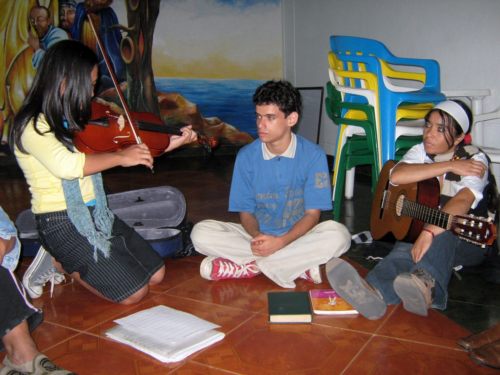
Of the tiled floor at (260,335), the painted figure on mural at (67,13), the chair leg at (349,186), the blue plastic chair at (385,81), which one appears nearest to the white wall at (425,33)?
the blue plastic chair at (385,81)

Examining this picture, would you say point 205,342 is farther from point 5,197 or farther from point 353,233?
point 5,197

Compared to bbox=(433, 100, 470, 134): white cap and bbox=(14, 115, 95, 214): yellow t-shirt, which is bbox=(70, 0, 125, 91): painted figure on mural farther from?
bbox=(433, 100, 470, 134): white cap

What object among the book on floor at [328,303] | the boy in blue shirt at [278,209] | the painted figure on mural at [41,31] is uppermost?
the painted figure on mural at [41,31]

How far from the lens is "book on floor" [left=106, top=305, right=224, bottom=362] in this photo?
140 centimetres

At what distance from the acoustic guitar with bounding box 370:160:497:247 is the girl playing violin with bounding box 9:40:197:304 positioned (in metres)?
0.89

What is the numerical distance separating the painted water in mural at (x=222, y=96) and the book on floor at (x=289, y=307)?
14.4 ft

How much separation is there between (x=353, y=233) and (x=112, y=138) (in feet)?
4.66

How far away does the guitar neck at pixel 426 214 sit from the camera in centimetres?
157

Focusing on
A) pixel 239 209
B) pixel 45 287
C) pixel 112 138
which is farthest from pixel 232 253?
pixel 45 287

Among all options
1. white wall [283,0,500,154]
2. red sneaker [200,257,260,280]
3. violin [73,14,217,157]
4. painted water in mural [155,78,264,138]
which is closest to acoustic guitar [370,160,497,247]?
red sneaker [200,257,260,280]

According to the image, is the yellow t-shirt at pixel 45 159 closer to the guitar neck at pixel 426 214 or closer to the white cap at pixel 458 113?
the guitar neck at pixel 426 214

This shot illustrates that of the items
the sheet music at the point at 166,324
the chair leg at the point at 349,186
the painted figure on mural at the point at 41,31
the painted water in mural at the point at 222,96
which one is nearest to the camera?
the sheet music at the point at 166,324

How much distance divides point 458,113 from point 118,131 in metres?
1.33

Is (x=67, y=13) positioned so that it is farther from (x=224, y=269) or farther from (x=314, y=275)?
(x=314, y=275)
